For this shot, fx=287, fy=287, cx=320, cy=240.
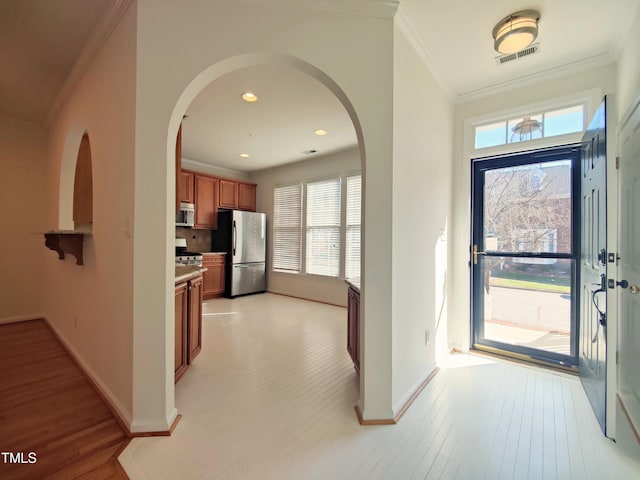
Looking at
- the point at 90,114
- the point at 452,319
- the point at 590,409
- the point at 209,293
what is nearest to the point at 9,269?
the point at 209,293

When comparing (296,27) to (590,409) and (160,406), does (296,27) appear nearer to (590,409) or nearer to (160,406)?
(160,406)

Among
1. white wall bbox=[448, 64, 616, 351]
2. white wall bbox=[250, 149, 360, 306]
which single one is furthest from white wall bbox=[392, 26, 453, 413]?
white wall bbox=[250, 149, 360, 306]

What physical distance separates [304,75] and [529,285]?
9.81 feet

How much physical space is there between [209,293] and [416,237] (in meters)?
4.58

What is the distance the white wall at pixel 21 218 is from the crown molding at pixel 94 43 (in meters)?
1.34

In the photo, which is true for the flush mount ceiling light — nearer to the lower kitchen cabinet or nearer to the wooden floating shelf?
the lower kitchen cabinet

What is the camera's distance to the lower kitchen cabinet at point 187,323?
7.80 ft

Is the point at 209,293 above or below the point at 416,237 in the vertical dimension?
below

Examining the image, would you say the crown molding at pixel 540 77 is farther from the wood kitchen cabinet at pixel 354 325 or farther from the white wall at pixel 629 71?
the wood kitchen cabinet at pixel 354 325

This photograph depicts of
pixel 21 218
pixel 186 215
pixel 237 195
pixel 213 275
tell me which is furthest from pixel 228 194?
pixel 21 218

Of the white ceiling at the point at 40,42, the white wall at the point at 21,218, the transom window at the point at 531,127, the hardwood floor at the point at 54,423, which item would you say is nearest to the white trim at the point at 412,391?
the hardwood floor at the point at 54,423

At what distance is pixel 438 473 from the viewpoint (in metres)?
1.49

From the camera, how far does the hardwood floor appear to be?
1.51m

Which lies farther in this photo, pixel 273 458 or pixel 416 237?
pixel 416 237
